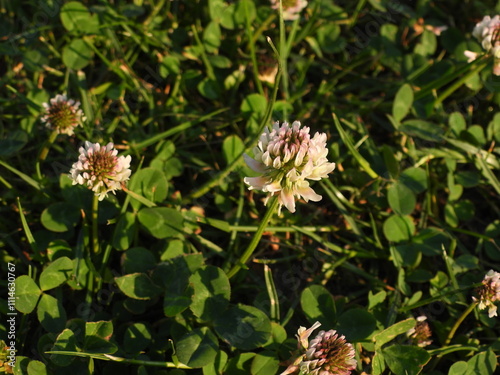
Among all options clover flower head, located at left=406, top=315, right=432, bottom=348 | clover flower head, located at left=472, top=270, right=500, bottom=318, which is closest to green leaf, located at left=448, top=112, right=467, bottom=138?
clover flower head, located at left=472, top=270, right=500, bottom=318

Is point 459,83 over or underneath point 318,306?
over

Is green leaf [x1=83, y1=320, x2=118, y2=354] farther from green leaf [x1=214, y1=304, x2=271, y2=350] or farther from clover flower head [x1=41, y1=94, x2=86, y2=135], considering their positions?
clover flower head [x1=41, y1=94, x2=86, y2=135]

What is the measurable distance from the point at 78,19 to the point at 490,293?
2.02 meters

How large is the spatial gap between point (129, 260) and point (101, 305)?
8.2 inches

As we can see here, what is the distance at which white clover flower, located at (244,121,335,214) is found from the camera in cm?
142

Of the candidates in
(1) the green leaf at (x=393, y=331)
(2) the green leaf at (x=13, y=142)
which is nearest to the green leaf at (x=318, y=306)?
(1) the green leaf at (x=393, y=331)

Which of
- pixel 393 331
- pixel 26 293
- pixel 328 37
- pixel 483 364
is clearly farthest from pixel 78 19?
pixel 483 364

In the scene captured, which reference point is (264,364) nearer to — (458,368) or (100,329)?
(100,329)

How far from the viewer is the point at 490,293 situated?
5.82ft

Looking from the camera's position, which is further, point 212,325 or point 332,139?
→ point 332,139

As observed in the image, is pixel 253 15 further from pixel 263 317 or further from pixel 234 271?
pixel 263 317

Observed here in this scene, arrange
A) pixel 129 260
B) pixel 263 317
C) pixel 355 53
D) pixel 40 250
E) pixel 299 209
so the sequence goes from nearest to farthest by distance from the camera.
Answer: pixel 263 317 → pixel 129 260 → pixel 40 250 → pixel 299 209 → pixel 355 53

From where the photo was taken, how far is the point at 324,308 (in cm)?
182

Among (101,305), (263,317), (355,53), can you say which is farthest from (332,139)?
(101,305)
